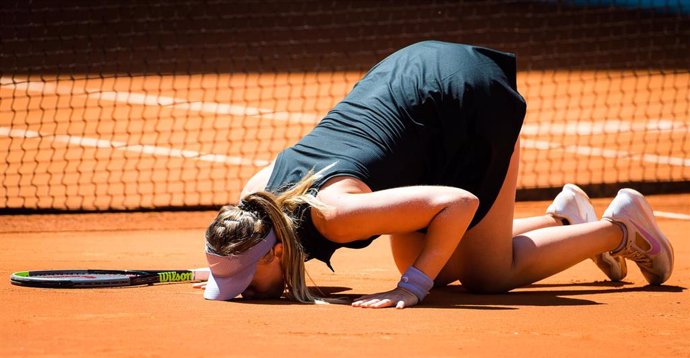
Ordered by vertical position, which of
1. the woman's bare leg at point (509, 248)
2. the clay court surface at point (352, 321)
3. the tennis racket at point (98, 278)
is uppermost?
the woman's bare leg at point (509, 248)

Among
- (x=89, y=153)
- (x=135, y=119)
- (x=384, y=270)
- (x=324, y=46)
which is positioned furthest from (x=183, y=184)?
(x=324, y=46)

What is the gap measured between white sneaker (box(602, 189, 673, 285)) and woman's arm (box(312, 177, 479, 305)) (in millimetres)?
907

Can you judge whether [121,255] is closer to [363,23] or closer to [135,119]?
[135,119]

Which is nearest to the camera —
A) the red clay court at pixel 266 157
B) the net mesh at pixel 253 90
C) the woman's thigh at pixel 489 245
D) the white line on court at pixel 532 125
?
the red clay court at pixel 266 157

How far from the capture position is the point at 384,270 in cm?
565

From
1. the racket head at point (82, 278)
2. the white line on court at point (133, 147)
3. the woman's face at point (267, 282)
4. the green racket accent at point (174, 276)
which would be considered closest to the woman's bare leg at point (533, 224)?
the woman's face at point (267, 282)

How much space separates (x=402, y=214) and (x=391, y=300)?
358 millimetres

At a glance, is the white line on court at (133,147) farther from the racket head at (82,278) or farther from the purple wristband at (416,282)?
the purple wristband at (416,282)

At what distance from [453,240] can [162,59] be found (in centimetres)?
1046

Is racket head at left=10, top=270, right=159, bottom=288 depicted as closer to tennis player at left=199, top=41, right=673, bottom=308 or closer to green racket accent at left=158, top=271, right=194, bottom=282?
green racket accent at left=158, top=271, right=194, bottom=282

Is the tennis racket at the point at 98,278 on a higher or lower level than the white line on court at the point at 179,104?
lower

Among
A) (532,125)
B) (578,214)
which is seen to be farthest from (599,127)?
(578,214)

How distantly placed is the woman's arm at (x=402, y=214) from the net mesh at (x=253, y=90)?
3.89 meters

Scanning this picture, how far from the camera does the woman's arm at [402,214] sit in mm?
4152
